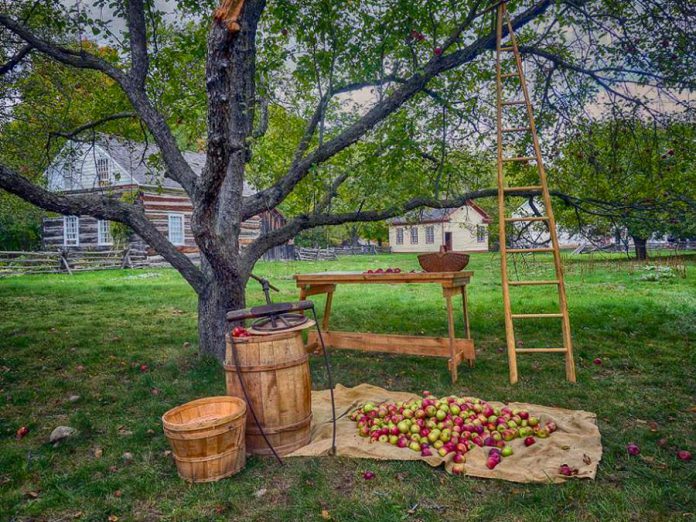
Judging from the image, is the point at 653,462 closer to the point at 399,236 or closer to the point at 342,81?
the point at 342,81

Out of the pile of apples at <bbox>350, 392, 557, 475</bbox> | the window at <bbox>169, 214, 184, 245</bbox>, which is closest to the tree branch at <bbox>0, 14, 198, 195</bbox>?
the pile of apples at <bbox>350, 392, 557, 475</bbox>

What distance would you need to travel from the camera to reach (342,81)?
7773 mm

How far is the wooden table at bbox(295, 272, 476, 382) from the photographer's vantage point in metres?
5.95

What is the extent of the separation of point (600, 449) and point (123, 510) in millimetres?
3727

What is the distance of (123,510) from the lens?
3348 mm

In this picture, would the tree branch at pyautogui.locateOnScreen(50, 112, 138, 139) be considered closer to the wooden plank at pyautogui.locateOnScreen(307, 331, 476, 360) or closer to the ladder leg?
the wooden plank at pyautogui.locateOnScreen(307, 331, 476, 360)

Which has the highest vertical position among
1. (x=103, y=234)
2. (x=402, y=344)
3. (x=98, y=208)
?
(x=103, y=234)

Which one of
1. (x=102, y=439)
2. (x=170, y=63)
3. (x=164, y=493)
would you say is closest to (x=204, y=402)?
(x=164, y=493)

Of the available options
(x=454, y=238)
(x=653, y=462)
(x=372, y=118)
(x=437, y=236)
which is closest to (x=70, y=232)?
(x=372, y=118)

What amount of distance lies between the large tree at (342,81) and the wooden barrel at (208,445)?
87.8 inches

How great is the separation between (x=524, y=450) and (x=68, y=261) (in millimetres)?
22137

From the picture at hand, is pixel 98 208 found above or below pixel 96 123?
below

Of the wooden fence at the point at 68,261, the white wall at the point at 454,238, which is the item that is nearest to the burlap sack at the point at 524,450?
the wooden fence at the point at 68,261

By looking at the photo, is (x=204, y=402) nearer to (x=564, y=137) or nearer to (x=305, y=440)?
(x=305, y=440)
